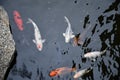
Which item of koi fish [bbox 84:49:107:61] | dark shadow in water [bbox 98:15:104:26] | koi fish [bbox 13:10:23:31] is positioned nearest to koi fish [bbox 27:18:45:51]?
Answer: koi fish [bbox 13:10:23:31]

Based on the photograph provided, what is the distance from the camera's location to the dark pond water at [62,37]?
604cm

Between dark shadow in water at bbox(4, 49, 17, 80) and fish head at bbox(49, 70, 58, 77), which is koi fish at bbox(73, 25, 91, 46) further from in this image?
dark shadow in water at bbox(4, 49, 17, 80)

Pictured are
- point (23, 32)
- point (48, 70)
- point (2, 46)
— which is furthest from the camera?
point (23, 32)

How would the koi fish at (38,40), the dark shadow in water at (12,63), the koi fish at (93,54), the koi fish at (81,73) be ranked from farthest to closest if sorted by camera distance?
the koi fish at (38,40), the koi fish at (93,54), the dark shadow in water at (12,63), the koi fish at (81,73)

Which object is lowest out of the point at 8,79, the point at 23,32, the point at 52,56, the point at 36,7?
the point at 8,79

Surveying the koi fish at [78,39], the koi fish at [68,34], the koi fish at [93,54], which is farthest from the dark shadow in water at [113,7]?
the koi fish at [93,54]

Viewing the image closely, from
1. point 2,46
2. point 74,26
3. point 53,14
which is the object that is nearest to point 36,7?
point 53,14

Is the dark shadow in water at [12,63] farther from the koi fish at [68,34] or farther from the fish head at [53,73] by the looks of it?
the koi fish at [68,34]

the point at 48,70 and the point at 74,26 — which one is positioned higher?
the point at 74,26

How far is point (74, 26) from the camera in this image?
21.3ft

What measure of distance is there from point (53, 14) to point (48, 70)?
1364 mm

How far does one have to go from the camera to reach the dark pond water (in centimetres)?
604

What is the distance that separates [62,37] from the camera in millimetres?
6395

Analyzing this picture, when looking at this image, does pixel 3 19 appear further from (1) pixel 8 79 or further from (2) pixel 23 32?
(1) pixel 8 79
